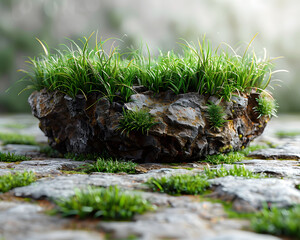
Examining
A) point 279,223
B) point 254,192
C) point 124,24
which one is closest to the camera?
point 279,223

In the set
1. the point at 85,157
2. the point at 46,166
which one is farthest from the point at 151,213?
the point at 85,157

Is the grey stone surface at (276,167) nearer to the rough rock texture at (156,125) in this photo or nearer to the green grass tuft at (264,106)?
the rough rock texture at (156,125)

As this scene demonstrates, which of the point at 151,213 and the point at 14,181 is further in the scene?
the point at 14,181

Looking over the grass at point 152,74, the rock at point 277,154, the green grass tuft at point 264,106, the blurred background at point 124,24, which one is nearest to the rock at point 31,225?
the grass at point 152,74

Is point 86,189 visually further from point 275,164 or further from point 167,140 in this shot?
point 275,164

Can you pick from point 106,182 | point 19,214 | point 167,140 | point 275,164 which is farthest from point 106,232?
point 275,164

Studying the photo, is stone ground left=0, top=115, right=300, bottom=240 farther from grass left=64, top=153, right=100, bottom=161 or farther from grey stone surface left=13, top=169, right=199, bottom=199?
grass left=64, top=153, right=100, bottom=161

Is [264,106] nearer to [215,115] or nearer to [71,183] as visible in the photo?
[215,115]
